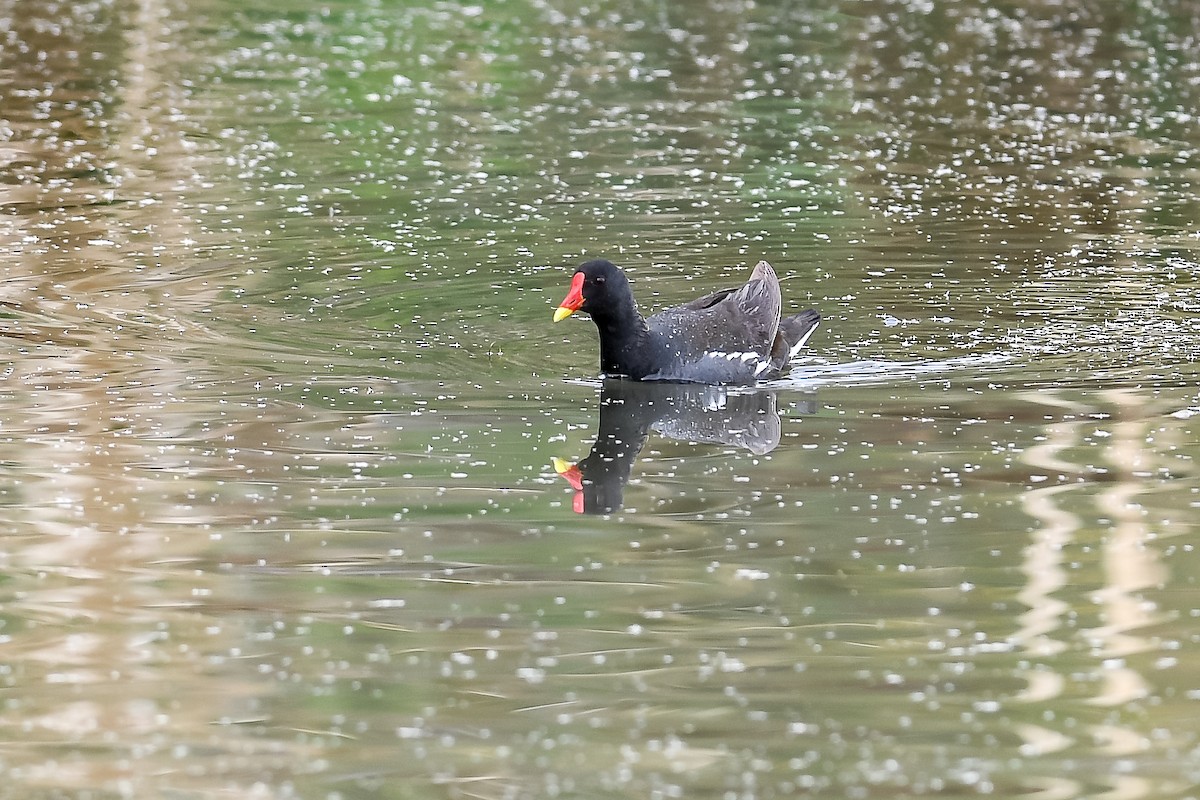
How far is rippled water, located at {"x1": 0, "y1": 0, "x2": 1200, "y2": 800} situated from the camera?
21.1 feet

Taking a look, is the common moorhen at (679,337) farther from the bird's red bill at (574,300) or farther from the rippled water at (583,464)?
the rippled water at (583,464)

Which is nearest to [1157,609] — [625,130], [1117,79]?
[625,130]

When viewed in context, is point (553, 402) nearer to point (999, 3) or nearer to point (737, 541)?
point (737, 541)

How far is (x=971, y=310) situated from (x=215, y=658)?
6.51 m

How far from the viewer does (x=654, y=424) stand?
10.2 m

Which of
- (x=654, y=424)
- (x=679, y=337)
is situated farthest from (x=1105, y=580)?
(x=679, y=337)

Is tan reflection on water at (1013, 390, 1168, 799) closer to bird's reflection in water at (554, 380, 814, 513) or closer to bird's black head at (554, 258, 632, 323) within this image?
bird's reflection in water at (554, 380, 814, 513)

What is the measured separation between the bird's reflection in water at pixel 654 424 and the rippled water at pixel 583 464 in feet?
0.11

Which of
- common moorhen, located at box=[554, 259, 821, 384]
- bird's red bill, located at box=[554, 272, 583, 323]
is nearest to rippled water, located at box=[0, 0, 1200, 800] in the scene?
common moorhen, located at box=[554, 259, 821, 384]

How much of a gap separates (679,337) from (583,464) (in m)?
→ 1.82

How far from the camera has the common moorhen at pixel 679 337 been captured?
1080 centimetres

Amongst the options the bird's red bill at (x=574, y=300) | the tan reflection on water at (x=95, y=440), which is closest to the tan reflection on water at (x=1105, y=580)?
the bird's red bill at (x=574, y=300)

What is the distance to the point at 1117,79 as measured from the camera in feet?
72.3

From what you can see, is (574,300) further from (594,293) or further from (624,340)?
(624,340)
